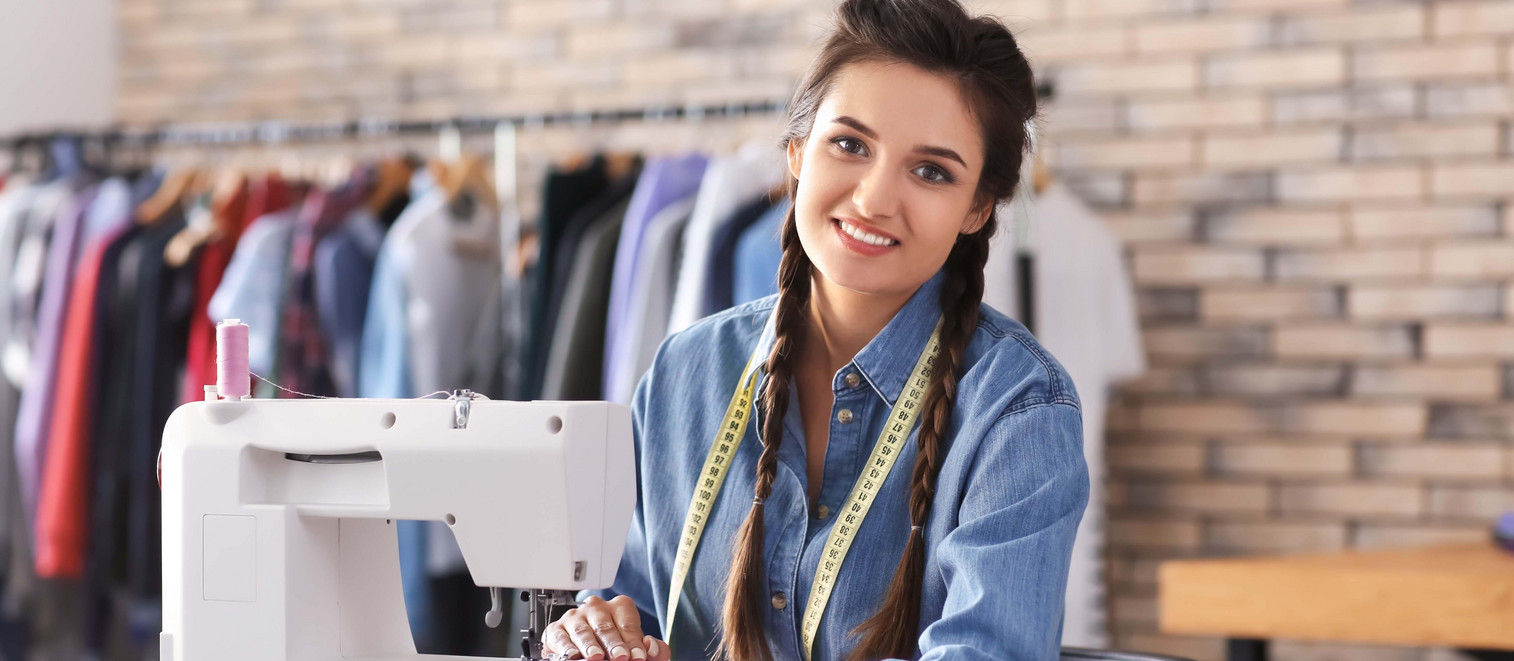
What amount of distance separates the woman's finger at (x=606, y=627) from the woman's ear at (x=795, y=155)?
0.48m

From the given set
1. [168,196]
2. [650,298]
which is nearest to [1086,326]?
[650,298]

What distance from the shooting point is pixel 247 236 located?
9.71ft

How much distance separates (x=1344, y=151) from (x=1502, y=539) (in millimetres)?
846

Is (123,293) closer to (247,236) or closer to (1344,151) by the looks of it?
(247,236)

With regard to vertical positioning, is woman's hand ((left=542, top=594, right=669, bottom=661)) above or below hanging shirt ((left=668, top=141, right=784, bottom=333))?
below

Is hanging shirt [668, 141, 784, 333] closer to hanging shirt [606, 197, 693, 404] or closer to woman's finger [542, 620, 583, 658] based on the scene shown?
hanging shirt [606, 197, 693, 404]

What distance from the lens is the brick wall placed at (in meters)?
2.78

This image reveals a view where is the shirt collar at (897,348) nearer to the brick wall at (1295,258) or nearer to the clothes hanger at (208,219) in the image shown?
the brick wall at (1295,258)

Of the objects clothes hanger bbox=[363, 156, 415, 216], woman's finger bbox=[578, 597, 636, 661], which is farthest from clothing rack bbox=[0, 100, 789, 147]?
woman's finger bbox=[578, 597, 636, 661]

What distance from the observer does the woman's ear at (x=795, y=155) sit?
1432 mm

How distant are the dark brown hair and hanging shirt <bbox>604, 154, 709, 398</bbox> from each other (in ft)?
4.06

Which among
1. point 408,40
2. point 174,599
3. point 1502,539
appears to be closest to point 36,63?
point 408,40

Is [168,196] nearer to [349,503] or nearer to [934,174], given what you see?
[349,503]

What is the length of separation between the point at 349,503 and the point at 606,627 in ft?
0.87
